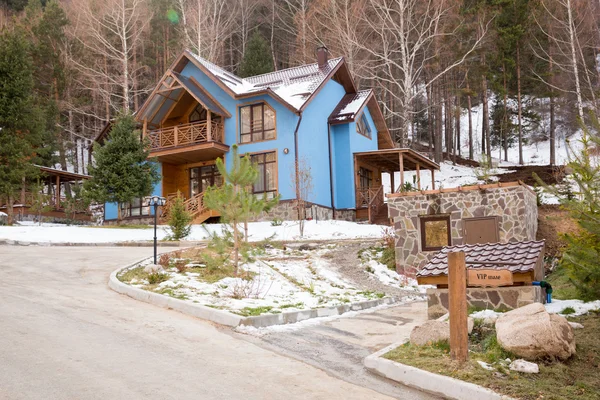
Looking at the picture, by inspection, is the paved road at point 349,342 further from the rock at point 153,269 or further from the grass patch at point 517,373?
the rock at point 153,269

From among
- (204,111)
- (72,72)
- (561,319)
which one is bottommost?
(561,319)

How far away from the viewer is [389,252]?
53.0 ft

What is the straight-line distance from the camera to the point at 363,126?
1110 inches

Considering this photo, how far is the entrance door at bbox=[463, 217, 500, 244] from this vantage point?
14453mm

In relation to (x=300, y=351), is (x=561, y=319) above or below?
above

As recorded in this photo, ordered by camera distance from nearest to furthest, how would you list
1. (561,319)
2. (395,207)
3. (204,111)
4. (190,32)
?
(561,319) < (395,207) < (204,111) < (190,32)

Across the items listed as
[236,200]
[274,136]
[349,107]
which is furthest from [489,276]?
[349,107]

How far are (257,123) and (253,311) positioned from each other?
1747 centimetres

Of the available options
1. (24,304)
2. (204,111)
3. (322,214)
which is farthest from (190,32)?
(24,304)

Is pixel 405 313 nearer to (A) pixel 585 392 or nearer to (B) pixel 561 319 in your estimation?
(B) pixel 561 319

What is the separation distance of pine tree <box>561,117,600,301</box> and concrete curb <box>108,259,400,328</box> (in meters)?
4.02

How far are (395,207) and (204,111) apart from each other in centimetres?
1466

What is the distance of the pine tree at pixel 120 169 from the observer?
23266 mm

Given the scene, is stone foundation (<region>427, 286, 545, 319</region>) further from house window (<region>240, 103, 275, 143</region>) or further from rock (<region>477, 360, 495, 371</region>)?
house window (<region>240, 103, 275, 143</region>)
